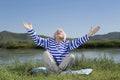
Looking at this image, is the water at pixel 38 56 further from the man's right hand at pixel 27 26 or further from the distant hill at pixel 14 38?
the distant hill at pixel 14 38

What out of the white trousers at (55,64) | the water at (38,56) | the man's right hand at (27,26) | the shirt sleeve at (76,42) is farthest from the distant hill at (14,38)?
the white trousers at (55,64)

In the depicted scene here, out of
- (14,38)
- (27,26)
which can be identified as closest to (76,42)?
(27,26)

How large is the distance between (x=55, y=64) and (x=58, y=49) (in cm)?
41

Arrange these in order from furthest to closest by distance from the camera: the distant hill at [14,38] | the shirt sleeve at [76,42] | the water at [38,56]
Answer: the distant hill at [14,38], the water at [38,56], the shirt sleeve at [76,42]

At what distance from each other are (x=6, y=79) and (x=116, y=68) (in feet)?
14.1

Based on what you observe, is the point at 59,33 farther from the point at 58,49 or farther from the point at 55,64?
the point at 55,64

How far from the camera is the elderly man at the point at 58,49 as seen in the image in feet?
30.2

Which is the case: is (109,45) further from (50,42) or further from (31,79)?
(31,79)

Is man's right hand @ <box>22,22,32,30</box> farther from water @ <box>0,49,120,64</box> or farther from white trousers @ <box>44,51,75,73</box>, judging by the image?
water @ <box>0,49,120,64</box>

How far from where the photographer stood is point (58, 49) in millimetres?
9430

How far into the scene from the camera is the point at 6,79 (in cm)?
704

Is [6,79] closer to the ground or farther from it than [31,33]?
closer to the ground

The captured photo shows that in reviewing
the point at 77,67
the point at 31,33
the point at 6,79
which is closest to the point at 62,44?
the point at 31,33

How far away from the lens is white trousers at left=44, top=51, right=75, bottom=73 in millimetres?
9180
